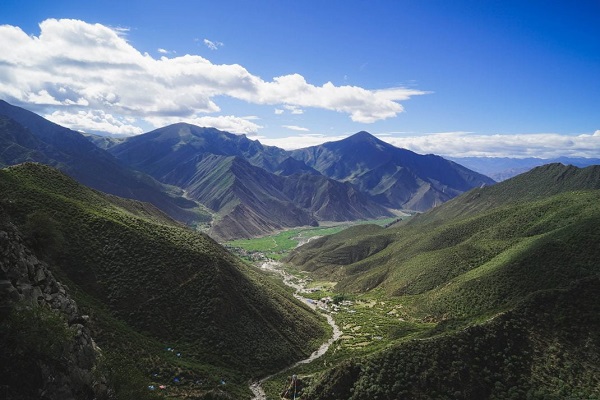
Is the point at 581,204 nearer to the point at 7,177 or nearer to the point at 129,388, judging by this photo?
the point at 129,388

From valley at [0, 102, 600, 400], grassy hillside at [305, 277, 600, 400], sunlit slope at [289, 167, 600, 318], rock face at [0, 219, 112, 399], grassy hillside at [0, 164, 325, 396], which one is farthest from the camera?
sunlit slope at [289, 167, 600, 318]

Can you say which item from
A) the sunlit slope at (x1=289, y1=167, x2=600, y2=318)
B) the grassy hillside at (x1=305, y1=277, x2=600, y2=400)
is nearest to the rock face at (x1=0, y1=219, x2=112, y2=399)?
the grassy hillside at (x1=305, y1=277, x2=600, y2=400)

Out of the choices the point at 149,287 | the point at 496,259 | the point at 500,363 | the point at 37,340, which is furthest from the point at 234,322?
the point at 496,259

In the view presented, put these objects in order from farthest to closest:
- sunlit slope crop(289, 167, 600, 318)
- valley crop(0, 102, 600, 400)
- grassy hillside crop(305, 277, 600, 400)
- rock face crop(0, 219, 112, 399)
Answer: sunlit slope crop(289, 167, 600, 318) → grassy hillside crop(305, 277, 600, 400) → valley crop(0, 102, 600, 400) → rock face crop(0, 219, 112, 399)

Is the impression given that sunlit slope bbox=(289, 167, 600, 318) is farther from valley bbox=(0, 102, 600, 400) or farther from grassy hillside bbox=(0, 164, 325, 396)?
grassy hillside bbox=(0, 164, 325, 396)

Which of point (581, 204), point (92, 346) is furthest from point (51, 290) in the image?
point (581, 204)

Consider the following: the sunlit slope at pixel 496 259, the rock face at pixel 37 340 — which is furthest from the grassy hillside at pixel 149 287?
the sunlit slope at pixel 496 259
